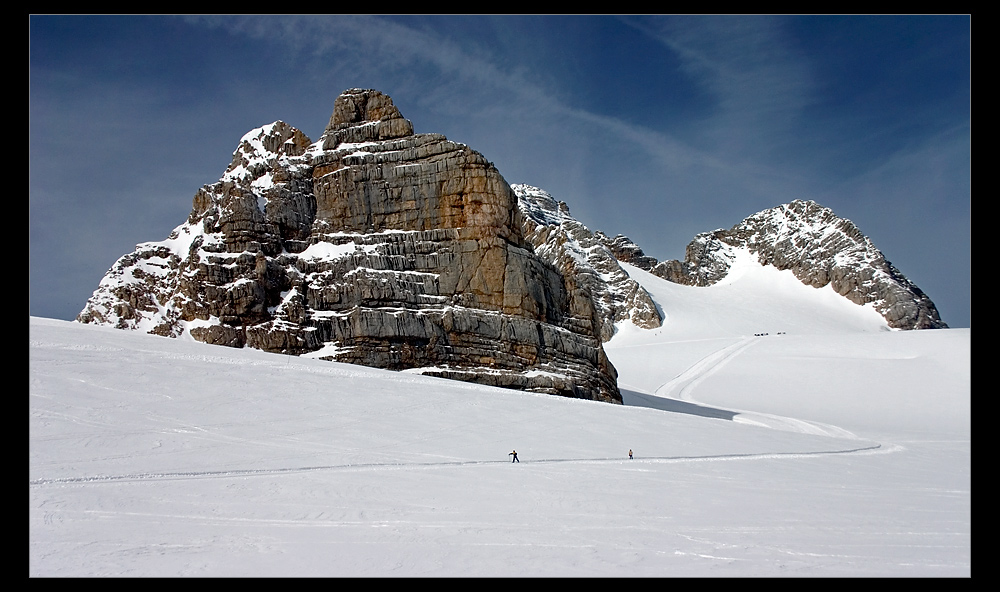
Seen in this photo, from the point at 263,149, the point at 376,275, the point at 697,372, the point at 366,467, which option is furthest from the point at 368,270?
the point at 697,372

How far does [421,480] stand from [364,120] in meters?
33.3

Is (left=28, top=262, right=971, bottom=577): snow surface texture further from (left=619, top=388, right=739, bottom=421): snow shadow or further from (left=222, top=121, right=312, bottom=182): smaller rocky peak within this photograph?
(left=222, top=121, right=312, bottom=182): smaller rocky peak

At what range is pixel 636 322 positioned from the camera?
9625 cm

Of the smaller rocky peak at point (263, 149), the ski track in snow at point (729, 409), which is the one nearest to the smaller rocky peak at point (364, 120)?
the smaller rocky peak at point (263, 149)

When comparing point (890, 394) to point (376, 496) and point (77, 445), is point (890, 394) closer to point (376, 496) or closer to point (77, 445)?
point (376, 496)

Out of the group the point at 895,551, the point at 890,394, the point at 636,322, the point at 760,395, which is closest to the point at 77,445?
the point at 895,551

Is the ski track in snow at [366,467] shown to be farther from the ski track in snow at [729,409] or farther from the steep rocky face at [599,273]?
the steep rocky face at [599,273]

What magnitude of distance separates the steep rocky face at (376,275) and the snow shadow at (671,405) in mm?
3702

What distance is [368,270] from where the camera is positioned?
37.6 m

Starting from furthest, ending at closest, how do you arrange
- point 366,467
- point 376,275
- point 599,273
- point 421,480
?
point 599,273 → point 376,275 → point 366,467 → point 421,480

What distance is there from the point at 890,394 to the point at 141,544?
4740 centimetres

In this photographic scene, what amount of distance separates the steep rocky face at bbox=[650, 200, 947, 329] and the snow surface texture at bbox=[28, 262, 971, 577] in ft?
272

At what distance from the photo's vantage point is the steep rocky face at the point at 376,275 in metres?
Answer: 36.5

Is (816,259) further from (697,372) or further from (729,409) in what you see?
(729,409)
